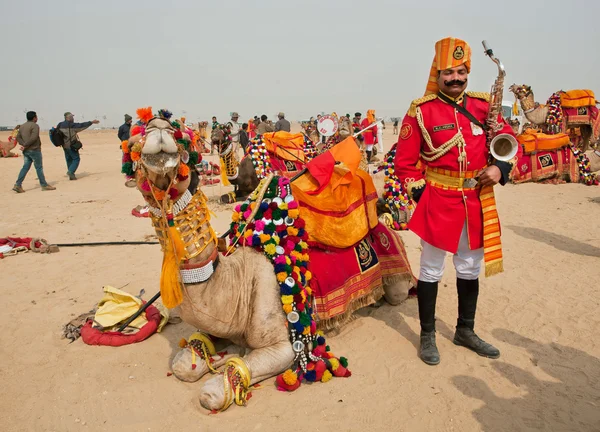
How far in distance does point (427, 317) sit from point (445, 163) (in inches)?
53.3

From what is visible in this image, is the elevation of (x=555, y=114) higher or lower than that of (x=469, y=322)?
higher

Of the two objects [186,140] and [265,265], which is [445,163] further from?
[186,140]

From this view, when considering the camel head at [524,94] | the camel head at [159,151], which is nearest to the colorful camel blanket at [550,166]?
the camel head at [524,94]

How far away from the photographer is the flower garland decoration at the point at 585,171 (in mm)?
11753

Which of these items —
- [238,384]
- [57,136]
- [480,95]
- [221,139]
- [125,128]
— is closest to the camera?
[238,384]

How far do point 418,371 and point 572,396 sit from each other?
110 centimetres

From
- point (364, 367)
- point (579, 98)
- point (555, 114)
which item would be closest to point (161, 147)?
point (364, 367)

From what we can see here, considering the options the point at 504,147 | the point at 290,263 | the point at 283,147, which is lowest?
the point at 290,263

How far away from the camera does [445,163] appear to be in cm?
338

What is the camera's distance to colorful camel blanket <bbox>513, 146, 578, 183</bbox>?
39.7ft

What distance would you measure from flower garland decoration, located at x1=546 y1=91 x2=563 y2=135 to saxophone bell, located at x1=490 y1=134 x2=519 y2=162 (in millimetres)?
10908

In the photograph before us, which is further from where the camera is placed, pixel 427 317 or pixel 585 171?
pixel 585 171

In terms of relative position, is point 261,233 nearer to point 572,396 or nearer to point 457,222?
point 457,222

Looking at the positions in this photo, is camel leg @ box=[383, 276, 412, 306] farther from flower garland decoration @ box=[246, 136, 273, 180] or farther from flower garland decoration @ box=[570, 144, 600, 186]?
flower garland decoration @ box=[570, 144, 600, 186]
